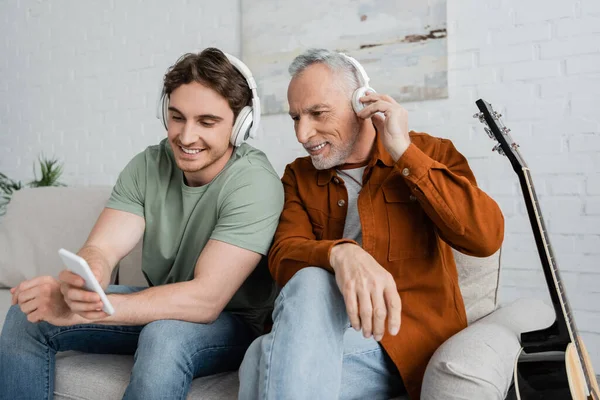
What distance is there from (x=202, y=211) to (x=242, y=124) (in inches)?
10.2

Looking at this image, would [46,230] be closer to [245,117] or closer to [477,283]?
[245,117]

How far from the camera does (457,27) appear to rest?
2.69m

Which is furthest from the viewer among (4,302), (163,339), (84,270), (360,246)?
(4,302)

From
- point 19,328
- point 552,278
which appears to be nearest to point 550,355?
point 552,278

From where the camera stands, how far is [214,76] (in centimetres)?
168

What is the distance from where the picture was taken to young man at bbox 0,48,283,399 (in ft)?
4.66

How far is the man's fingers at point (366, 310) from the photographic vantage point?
1.16m

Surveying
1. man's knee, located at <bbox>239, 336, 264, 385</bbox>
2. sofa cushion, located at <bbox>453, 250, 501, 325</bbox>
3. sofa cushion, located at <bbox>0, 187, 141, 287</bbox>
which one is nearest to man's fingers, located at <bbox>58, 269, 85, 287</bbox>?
man's knee, located at <bbox>239, 336, 264, 385</bbox>

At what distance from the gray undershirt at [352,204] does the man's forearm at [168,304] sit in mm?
377

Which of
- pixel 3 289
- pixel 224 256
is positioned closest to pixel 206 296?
pixel 224 256

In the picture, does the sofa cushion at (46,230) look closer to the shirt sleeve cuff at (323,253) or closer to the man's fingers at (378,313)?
the shirt sleeve cuff at (323,253)

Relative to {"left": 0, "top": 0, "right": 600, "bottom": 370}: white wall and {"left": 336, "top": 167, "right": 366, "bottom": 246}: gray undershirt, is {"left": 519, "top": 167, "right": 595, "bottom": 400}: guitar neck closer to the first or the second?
{"left": 336, "top": 167, "right": 366, "bottom": 246}: gray undershirt

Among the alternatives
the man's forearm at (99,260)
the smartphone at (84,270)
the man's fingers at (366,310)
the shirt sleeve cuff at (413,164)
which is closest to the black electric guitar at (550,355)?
the shirt sleeve cuff at (413,164)

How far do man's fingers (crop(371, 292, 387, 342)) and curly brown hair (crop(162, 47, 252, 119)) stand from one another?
0.77m
